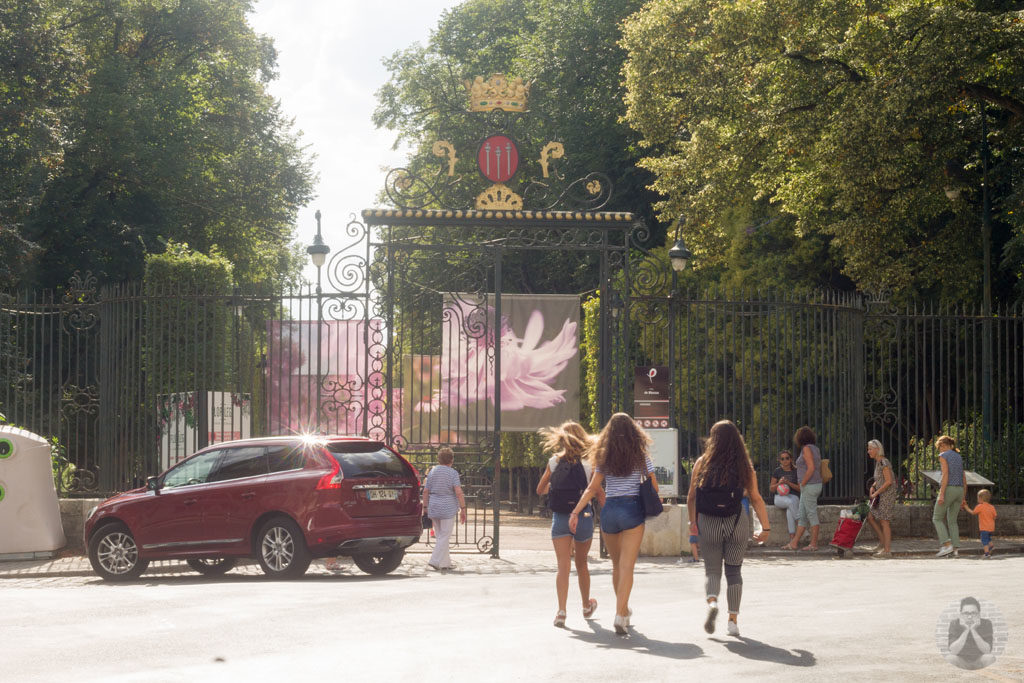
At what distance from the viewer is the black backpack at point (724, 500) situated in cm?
998

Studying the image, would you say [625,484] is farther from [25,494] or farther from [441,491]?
[25,494]

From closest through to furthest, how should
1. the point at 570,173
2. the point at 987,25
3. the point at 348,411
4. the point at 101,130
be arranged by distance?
the point at 348,411 → the point at 987,25 → the point at 101,130 → the point at 570,173

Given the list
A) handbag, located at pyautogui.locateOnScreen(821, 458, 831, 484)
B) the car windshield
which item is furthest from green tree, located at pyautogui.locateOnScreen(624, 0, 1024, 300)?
the car windshield

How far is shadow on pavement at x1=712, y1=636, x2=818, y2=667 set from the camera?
820cm

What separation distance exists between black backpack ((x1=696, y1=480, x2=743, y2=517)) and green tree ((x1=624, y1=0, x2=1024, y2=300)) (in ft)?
45.0

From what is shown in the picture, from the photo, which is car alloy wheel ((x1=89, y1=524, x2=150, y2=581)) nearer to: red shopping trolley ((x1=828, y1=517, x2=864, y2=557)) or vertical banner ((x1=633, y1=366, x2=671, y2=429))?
vertical banner ((x1=633, y1=366, x2=671, y2=429))

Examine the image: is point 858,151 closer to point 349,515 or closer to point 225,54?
point 349,515

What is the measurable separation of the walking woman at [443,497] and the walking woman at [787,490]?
4.95m

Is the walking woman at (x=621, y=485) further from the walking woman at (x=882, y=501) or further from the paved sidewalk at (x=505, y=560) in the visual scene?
the walking woman at (x=882, y=501)

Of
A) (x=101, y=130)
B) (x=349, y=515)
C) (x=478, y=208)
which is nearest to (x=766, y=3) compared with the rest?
(x=478, y=208)

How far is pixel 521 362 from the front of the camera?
17.7m

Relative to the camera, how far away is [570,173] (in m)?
38.4

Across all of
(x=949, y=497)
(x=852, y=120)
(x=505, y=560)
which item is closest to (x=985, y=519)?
(x=949, y=497)

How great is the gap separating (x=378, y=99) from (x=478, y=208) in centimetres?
2806
